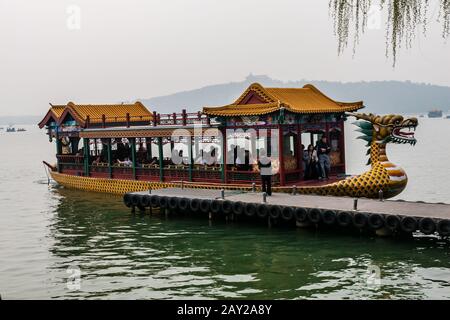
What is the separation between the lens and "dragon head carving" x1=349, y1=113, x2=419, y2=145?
21969mm

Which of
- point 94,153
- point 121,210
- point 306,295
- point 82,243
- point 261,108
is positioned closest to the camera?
point 306,295

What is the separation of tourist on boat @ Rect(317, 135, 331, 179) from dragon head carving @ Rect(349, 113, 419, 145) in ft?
7.68

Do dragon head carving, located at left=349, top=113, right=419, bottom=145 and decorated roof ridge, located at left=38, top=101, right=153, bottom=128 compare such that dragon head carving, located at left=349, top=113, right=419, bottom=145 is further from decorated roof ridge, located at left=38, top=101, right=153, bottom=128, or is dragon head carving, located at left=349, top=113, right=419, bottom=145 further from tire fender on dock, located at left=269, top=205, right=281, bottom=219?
decorated roof ridge, located at left=38, top=101, right=153, bottom=128

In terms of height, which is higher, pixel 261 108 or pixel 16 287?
pixel 261 108

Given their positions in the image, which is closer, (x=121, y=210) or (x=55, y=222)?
(x=55, y=222)

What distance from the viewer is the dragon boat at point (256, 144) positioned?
72.4 feet

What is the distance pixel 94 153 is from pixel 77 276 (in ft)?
66.4

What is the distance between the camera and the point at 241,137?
80.1 feet

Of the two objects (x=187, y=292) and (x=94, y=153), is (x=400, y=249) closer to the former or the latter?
(x=187, y=292)

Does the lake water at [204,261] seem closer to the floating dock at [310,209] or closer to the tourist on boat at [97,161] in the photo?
the floating dock at [310,209]

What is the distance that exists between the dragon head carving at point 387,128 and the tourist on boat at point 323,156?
2.34m

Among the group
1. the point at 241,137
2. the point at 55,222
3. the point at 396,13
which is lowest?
the point at 55,222

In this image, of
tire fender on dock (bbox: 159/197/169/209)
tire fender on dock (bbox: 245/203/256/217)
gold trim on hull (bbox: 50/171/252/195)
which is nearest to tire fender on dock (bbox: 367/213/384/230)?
tire fender on dock (bbox: 245/203/256/217)
